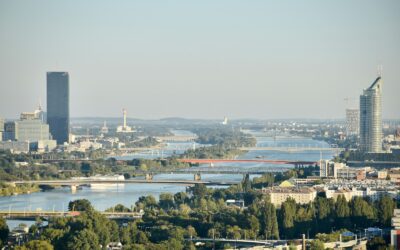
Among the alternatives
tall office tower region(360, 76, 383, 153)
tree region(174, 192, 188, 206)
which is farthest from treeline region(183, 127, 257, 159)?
tree region(174, 192, 188, 206)

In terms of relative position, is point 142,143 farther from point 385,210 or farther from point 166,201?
point 385,210

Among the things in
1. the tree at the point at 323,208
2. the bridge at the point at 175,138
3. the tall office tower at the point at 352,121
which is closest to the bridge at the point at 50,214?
the tree at the point at 323,208

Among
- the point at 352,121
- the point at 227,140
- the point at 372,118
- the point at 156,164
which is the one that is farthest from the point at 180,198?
the point at 352,121

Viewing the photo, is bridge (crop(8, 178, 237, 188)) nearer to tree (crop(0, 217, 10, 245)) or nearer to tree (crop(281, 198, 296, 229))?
tree (crop(281, 198, 296, 229))

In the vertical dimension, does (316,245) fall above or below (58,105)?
below

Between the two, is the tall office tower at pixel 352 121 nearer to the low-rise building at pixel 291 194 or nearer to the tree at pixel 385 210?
the low-rise building at pixel 291 194

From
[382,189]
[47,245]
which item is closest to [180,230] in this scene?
[47,245]
